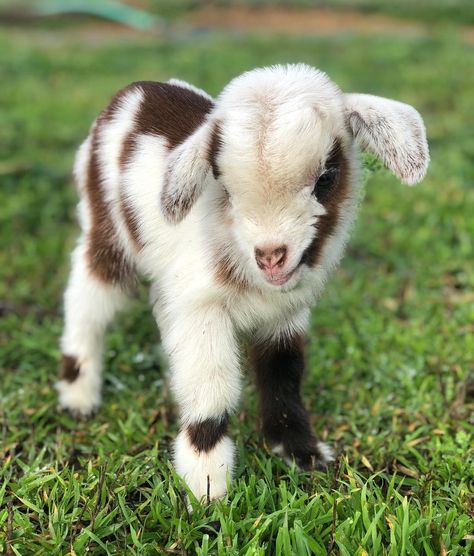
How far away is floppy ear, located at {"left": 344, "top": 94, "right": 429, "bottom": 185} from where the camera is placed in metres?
2.70

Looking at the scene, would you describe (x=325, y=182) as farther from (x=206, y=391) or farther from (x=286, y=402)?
(x=286, y=402)

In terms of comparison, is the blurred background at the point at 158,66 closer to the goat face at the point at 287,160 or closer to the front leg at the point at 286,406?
the front leg at the point at 286,406

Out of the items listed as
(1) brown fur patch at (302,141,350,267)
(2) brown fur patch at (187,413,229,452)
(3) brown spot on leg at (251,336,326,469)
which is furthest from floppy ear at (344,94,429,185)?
(2) brown fur patch at (187,413,229,452)

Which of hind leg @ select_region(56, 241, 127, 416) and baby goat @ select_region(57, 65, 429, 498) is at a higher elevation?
baby goat @ select_region(57, 65, 429, 498)

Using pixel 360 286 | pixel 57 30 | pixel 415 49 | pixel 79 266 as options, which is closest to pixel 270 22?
pixel 57 30

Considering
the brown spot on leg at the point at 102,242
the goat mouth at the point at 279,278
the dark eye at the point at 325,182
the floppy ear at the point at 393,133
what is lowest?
the brown spot on leg at the point at 102,242

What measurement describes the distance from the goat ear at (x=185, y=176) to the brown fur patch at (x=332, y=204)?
1.40ft

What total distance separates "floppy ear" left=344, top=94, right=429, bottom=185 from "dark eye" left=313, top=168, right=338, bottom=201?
181 mm

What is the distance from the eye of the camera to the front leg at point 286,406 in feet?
10.9

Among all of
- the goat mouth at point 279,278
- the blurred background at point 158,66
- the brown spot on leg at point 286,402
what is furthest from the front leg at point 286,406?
the blurred background at point 158,66

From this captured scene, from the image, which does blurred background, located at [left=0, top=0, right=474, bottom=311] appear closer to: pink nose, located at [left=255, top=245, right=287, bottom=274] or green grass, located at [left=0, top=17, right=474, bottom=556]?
green grass, located at [left=0, top=17, right=474, bottom=556]

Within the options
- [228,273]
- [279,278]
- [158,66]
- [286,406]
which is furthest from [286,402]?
[158,66]

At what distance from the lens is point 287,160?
2.49m

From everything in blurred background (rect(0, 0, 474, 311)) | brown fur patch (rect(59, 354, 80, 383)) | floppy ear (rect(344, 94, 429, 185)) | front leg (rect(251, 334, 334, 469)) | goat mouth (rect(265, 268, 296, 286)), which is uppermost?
floppy ear (rect(344, 94, 429, 185))
